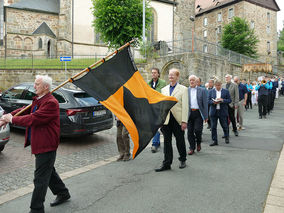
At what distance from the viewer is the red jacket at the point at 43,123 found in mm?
3217

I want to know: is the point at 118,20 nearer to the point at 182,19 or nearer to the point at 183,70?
the point at 183,70

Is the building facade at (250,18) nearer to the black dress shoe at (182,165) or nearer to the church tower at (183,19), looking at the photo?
the church tower at (183,19)

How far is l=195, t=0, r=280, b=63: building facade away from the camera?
5097 cm

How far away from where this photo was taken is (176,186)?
14.5ft

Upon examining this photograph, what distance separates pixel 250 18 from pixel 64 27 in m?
33.9

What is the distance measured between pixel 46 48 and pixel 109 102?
3463 centimetres

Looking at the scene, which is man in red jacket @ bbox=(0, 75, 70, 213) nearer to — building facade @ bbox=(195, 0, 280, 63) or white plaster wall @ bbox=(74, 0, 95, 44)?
white plaster wall @ bbox=(74, 0, 95, 44)

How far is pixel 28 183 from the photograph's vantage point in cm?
473

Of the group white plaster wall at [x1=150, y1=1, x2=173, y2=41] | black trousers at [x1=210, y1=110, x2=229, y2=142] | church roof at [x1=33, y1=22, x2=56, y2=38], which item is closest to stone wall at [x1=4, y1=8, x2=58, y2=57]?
church roof at [x1=33, y1=22, x2=56, y2=38]

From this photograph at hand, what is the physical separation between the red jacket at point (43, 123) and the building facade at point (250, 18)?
168ft

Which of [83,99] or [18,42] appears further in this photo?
[18,42]

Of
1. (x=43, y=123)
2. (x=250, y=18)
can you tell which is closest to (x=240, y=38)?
(x=250, y=18)

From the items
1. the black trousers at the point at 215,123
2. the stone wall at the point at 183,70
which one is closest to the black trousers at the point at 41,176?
the black trousers at the point at 215,123

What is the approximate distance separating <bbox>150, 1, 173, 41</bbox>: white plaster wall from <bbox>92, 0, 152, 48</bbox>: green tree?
566 inches
